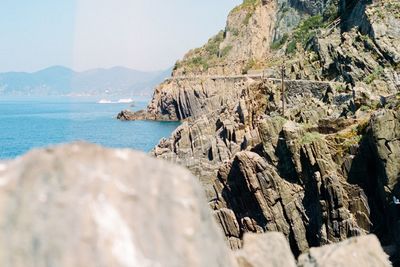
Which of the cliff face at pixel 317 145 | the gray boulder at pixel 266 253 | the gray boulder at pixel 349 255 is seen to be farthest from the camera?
the cliff face at pixel 317 145

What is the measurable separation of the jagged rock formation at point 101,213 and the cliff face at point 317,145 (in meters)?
20.2

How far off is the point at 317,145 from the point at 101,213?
26.8 meters

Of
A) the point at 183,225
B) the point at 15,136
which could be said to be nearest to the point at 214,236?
the point at 183,225

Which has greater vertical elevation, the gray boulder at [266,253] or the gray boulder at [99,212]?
the gray boulder at [99,212]

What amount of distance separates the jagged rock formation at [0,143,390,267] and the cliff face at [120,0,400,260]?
66.2ft

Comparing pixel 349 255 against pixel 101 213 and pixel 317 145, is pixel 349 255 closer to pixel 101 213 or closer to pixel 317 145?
pixel 101 213

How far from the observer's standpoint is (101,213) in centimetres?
498

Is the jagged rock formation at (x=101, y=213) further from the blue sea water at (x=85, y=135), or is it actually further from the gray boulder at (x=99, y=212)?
the blue sea water at (x=85, y=135)

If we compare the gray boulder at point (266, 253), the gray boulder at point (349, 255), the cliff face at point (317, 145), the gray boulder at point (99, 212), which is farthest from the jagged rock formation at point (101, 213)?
the cliff face at point (317, 145)

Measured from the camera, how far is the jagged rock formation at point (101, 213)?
4898mm

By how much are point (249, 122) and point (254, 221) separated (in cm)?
1867

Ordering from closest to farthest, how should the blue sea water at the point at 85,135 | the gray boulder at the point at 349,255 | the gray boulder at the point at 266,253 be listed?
the gray boulder at the point at 266,253, the gray boulder at the point at 349,255, the blue sea water at the point at 85,135

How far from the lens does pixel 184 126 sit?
50.7 meters

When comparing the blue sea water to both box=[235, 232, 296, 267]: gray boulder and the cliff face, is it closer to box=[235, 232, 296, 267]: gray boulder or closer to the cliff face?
the cliff face
